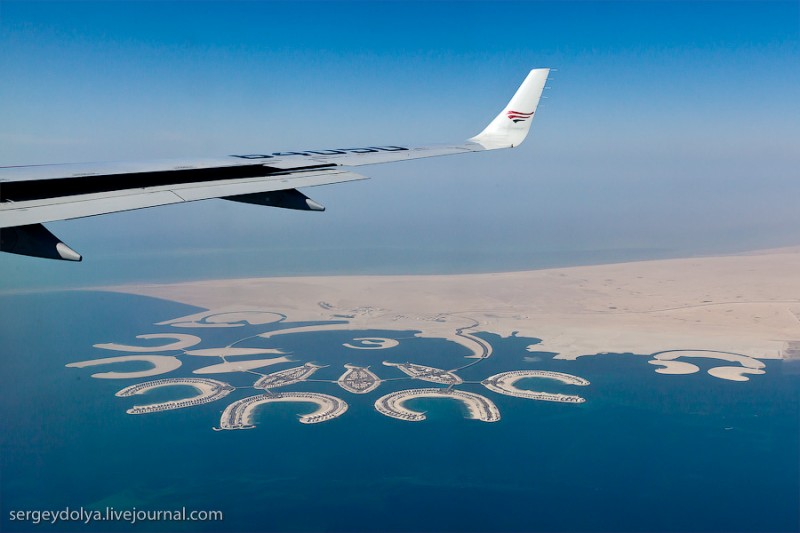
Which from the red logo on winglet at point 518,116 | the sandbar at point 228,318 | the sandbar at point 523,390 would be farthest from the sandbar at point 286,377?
the red logo on winglet at point 518,116

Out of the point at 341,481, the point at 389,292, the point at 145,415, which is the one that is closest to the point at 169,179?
the point at 341,481

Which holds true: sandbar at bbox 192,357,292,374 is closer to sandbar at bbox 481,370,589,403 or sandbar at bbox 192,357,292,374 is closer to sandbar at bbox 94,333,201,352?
sandbar at bbox 94,333,201,352

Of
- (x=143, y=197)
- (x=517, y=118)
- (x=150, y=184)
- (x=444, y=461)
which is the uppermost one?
(x=517, y=118)

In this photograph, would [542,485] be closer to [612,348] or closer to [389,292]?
[612,348]

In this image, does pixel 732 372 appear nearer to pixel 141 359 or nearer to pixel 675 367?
pixel 675 367

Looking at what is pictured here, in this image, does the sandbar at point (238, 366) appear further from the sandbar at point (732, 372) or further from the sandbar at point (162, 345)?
the sandbar at point (732, 372)

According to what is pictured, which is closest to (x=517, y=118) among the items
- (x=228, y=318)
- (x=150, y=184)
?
(x=150, y=184)
